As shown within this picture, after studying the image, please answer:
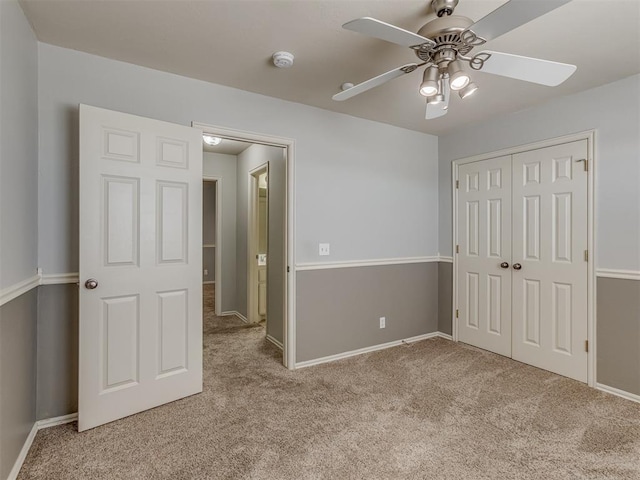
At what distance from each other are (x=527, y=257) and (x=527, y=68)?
207cm

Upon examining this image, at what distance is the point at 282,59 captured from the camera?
223cm

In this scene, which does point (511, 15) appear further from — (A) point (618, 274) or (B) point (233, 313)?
(B) point (233, 313)

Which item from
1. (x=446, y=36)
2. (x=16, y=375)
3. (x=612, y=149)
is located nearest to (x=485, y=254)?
(x=612, y=149)

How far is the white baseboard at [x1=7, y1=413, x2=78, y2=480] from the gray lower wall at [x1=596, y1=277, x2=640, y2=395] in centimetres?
390

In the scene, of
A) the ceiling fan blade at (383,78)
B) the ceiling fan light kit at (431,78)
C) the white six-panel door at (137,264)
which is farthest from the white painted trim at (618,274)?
the white six-panel door at (137,264)

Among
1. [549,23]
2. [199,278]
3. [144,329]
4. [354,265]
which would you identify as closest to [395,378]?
[354,265]

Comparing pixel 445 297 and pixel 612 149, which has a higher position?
pixel 612 149

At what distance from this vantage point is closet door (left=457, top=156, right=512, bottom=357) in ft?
11.0

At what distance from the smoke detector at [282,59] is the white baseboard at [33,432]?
8.86ft

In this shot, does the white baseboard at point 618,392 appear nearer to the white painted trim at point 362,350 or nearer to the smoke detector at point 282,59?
the white painted trim at point 362,350

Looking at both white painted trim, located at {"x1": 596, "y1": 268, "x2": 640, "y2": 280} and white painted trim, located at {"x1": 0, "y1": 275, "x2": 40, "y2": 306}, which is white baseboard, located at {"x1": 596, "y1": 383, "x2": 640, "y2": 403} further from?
white painted trim, located at {"x1": 0, "y1": 275, "x2": 40, "y2": 306}

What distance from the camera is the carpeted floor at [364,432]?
175cm

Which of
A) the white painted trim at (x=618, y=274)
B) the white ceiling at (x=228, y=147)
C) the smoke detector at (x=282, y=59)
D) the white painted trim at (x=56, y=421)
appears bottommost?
the white painted trim at (x=56, y=421)

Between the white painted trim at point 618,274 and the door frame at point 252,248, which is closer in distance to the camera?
the white painted trim at point 618,274
